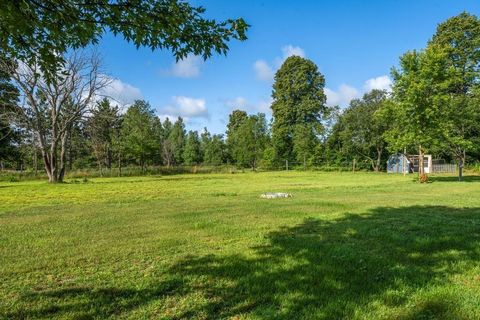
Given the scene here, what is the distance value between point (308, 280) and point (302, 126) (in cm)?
4747

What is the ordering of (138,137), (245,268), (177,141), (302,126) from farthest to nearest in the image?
(177,141), (302,126), (138,137), (245,268)

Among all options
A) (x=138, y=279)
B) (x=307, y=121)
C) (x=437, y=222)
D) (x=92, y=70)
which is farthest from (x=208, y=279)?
(x=307, y=121)

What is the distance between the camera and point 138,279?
13.7 ft

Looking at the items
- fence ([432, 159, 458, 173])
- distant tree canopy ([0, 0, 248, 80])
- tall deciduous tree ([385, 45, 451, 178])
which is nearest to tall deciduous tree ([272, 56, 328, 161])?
Answer: fence ([432, 159, 458, 173])

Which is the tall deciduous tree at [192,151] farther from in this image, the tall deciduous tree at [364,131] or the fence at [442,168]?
the fence at [442,168]

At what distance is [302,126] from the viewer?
5053cm

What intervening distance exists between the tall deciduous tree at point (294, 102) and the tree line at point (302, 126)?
0.14 metres

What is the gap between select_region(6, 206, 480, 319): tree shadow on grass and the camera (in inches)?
131

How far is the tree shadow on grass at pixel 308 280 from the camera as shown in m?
3.33

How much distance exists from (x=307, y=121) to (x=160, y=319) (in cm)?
5230

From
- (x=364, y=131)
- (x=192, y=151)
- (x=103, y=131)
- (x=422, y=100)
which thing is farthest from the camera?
(x=192, y=151)

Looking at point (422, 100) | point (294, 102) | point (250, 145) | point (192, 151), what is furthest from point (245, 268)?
point (192, 151)

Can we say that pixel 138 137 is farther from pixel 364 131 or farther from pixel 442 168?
pixel 442 168

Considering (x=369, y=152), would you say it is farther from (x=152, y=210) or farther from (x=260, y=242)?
(x=260, y=242)
